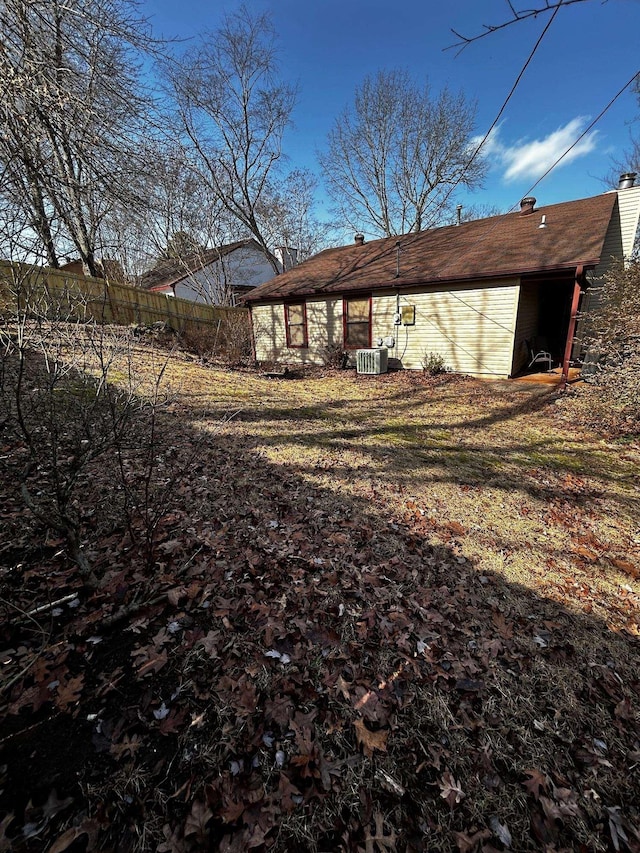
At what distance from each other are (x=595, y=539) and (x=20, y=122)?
6404 mm

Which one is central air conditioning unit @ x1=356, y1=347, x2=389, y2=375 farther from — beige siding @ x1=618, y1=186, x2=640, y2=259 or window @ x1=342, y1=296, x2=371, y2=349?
beige siding @ x1=618, y1=186, x2=640, y2=259

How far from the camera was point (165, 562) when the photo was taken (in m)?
2.80

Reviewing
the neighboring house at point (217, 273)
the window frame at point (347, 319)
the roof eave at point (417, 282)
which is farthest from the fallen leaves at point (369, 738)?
the neighboring house at point (217, 273)

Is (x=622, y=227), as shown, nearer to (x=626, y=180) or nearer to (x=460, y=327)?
(x=626, y=180)

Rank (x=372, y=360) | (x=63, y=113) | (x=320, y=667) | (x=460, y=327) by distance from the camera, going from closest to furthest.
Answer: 1. (x=320, y=667)
2. (x=63, y=113)
3. (x=460, y=327)
4. (x=372, y=360)

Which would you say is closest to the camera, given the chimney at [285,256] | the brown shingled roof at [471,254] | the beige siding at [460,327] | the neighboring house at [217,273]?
the brown shingled roof at [471,254]

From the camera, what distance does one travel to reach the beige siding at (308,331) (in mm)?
12336

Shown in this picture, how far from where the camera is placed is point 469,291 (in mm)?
9695

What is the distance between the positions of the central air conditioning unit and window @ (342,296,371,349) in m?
0.93

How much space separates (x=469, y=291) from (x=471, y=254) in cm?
142

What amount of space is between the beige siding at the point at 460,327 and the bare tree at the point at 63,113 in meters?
8.26

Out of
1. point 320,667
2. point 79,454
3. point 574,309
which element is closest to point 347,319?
point 574,309

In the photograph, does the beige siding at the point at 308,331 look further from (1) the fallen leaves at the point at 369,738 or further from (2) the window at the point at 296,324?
(1) the fallen leaves at the point at 369,738

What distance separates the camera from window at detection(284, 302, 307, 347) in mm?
12977
